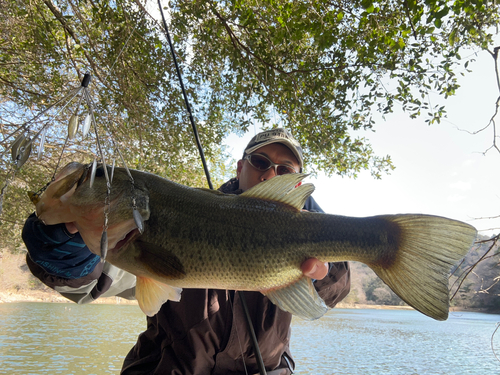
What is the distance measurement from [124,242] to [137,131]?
18.0ft

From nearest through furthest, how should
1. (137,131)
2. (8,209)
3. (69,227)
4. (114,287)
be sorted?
(69,227), (114,287), (137,131), (8,209)

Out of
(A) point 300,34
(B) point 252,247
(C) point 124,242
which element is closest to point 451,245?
(B) point 252,247

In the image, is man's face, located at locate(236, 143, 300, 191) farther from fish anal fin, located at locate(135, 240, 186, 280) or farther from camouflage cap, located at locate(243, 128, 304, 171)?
fish anal fin, located at locate(135, 240, 186, 280)

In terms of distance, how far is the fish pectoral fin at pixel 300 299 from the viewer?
1.67 meters

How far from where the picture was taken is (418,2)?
3.95 metres

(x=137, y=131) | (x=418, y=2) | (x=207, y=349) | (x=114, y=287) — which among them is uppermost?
(x=418, y=2)

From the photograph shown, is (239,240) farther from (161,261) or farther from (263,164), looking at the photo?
(263,164)

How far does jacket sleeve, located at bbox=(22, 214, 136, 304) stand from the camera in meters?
1.69

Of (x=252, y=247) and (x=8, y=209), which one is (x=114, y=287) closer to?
(x=252, y=247)

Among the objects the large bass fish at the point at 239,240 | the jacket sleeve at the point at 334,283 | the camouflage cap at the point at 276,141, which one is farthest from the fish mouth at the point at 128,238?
the camouflage cap at the point at 276,141

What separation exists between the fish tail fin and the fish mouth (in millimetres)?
1213

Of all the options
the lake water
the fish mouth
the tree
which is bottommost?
the lake water

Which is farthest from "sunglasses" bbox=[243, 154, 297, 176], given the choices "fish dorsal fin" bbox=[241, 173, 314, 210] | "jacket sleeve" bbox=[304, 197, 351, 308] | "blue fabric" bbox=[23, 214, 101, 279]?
"blue fabric" bbox=[23, 214, 101, 279]

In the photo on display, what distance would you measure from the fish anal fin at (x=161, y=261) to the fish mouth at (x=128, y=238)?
0.05 m
